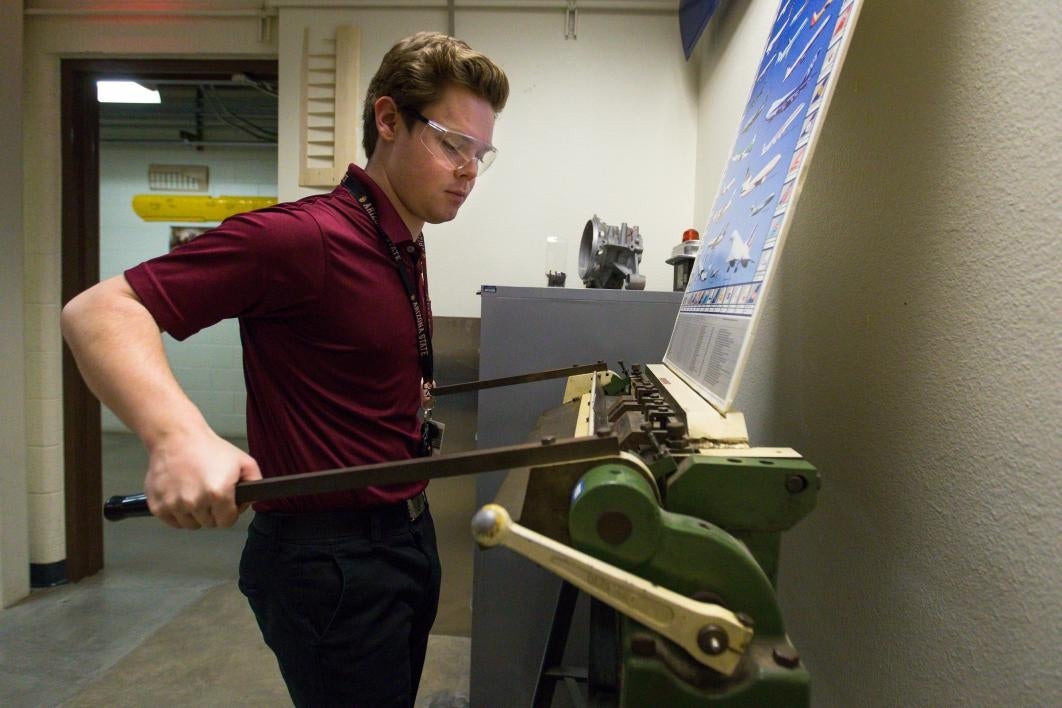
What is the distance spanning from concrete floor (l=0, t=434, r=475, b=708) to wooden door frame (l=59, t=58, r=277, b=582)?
0.97 feet

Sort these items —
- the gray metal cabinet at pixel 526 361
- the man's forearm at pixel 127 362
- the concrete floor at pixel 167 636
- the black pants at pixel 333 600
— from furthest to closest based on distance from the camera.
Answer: the concrete floor at pixel 167 636 < the gray metal cabinet at pixel 526 361 < the black pants at pixel 333 600 < the man's forearm at pixel 127 362

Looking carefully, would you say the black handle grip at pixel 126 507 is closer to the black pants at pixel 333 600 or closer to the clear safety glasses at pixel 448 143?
the black pants at pixel 333 600

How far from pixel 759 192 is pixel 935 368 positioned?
385 millimetres

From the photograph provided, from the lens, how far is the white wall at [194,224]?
5332mm

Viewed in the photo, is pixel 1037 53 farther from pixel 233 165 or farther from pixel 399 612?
pixel 233 165

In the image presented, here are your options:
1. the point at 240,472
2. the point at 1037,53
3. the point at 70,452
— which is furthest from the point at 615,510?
the point at 70,452

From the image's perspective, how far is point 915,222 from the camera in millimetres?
821

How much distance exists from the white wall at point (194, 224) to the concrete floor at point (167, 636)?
264 cm

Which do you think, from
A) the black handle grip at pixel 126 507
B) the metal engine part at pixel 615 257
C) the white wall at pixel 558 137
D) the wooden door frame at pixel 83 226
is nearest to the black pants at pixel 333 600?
the black handle grip at pixel 126 507

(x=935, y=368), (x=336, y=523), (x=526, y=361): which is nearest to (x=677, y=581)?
(x=935, y=368)

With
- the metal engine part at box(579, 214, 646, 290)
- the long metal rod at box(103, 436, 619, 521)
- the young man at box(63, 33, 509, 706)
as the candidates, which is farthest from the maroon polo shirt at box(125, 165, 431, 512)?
the metal engine part at box(579, 214, 646, 290)

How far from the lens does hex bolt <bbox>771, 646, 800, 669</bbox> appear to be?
1.79 ft

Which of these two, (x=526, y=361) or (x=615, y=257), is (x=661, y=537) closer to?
(x=526, y=361)

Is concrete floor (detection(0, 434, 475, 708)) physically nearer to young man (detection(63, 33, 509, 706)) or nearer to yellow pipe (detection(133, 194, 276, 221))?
young man (detection(63, 33, 509, 706))
